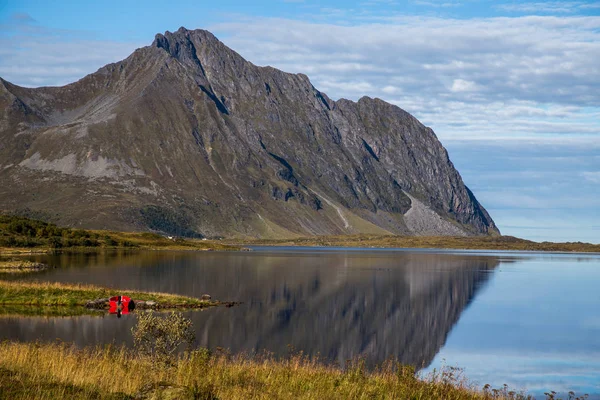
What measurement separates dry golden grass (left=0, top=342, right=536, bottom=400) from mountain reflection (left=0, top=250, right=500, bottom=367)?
12.2 m

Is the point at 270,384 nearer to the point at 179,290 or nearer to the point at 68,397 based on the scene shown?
the point at 68,397

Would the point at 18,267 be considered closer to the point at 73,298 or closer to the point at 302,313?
the point at 73,298

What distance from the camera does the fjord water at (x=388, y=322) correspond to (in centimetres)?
4859

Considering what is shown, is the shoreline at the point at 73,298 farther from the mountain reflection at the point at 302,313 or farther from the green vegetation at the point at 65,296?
the mountain reflection at the point at 302,313

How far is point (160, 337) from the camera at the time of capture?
30.9m

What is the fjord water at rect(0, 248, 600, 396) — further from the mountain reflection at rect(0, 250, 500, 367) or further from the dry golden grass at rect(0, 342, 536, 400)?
the dry golden grass at rect(0, 342, 536, 400)

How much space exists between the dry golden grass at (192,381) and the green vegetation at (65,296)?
34.6 m

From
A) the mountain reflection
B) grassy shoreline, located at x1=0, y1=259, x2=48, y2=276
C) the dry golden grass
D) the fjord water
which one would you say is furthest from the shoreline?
the dry golden grass

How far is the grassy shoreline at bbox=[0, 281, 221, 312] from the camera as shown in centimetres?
6309

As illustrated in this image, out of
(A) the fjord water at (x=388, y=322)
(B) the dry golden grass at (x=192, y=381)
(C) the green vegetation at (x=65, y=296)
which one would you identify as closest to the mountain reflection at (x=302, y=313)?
(A) the fjord water at (x=388, y=322)

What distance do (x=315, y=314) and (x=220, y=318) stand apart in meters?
14.0

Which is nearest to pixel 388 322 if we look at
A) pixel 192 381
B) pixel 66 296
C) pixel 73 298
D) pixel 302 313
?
pixel 302 313

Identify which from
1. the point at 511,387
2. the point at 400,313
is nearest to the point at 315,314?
the point at 400,313

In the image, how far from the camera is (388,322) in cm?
7044
